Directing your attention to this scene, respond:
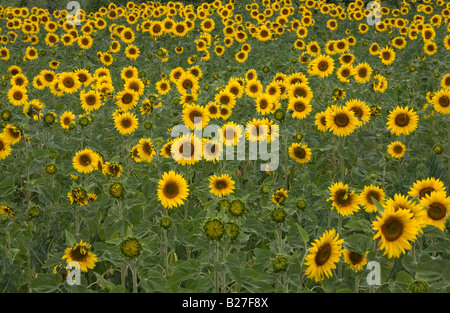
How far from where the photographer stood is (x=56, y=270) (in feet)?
9.64

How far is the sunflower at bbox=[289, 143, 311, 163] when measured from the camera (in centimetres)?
440

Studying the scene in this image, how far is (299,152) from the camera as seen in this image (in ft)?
14.5

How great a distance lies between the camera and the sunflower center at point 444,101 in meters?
4.90

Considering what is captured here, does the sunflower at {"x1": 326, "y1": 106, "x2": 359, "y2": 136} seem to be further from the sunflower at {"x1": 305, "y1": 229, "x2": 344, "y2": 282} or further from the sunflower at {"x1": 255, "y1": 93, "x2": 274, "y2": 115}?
the sunflower at {"x1": 305, "y1": 229, "x2": 344, "y2": 282}

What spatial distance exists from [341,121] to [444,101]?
5.27ft

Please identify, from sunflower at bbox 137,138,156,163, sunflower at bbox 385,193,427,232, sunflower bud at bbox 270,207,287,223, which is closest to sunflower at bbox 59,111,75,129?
sunflower at bbox 137,138,156,163

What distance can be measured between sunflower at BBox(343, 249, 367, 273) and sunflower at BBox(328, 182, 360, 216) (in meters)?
0.58

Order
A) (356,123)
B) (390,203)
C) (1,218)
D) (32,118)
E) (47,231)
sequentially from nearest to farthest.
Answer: (390,203) → (1,218) → (47,231) → (356,123) → (32,118)

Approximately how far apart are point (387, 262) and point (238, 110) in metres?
4.01

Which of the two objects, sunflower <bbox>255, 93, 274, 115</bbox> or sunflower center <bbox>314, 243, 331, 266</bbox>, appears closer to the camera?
sunflower center <bbox>314, 243, 331, 266</bbox>

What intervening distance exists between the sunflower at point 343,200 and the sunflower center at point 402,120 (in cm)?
181

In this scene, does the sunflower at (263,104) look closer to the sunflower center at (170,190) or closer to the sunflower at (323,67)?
the sunflower at (323,67)
